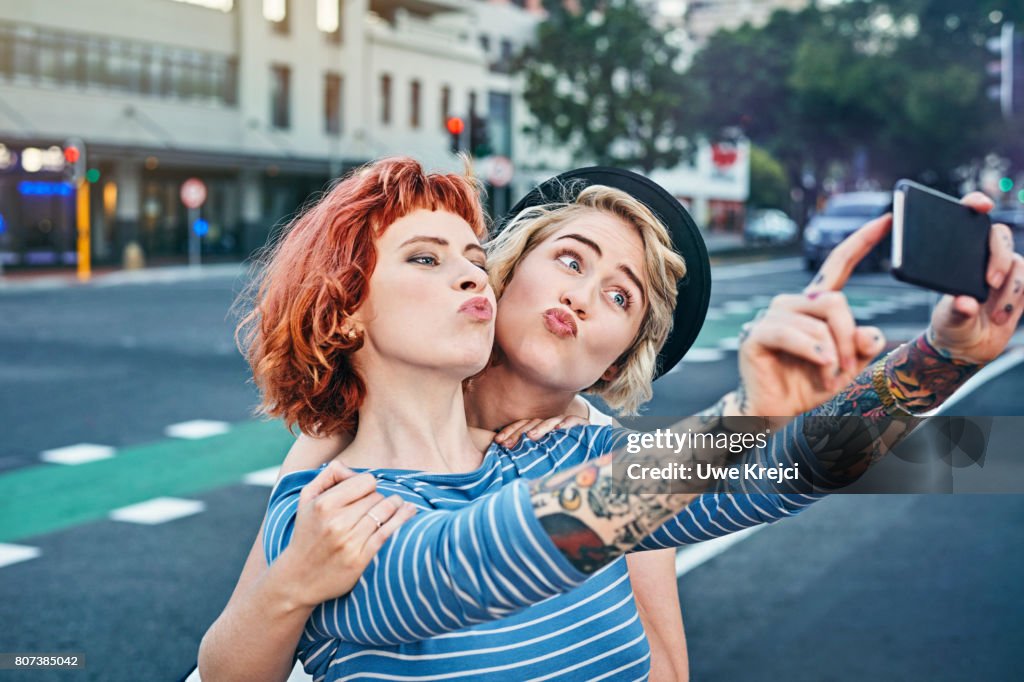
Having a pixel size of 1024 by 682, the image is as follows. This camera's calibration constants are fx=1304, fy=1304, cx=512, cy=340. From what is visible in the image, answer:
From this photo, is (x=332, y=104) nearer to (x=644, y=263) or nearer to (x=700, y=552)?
(x=700, y=552)

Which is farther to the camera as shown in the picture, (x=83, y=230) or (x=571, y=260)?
(x=83, y=230)

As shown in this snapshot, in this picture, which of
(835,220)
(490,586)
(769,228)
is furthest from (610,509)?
(769,228)

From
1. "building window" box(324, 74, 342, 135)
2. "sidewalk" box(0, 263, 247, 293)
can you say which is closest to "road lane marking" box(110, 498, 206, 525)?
"sidewalk" box(0, 263, 247, 293)

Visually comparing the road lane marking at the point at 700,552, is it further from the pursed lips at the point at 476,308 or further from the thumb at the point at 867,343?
the thumb at the point at 867,343

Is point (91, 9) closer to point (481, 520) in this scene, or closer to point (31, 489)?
point (31, 489)

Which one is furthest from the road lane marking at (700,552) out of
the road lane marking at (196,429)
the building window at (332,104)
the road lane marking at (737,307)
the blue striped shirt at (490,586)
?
the building window at (332,104)

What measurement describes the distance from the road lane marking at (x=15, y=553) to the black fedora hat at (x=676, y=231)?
4106mm

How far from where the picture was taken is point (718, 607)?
4602 millimetres

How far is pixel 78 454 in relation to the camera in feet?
24.7

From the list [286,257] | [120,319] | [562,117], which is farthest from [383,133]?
[286,257]

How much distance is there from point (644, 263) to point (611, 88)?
32040mm

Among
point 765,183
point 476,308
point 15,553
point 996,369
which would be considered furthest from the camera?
point 765,183

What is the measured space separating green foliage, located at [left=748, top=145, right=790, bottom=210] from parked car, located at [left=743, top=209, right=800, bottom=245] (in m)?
0.51

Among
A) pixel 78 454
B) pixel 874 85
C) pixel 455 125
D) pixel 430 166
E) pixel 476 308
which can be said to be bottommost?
pixel 78 454
